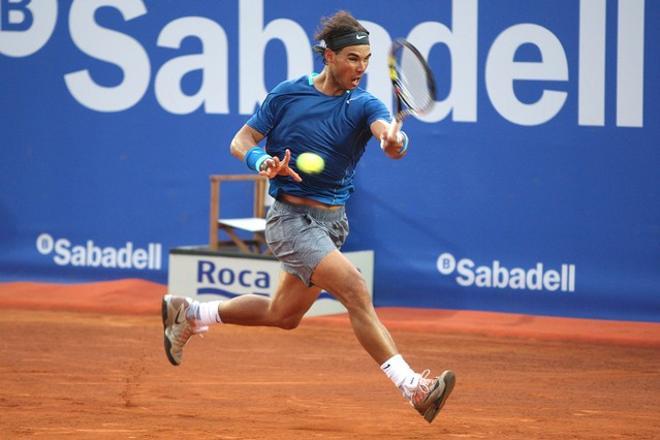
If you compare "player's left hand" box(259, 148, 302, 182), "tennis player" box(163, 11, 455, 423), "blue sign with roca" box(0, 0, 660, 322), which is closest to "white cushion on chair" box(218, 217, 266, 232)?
"blue sign with roca" box(0, 0, 660, 322)

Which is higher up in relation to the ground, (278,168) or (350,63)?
(350,63)

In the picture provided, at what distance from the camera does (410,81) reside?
5.48 meters

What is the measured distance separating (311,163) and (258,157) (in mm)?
236

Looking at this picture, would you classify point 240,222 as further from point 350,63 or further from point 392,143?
point 392,143

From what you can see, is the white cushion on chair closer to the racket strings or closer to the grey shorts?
the grey shorts

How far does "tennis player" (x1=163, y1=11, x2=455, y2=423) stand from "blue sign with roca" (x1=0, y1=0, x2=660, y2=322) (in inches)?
136

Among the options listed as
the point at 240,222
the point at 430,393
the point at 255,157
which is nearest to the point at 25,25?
the point at 240,222

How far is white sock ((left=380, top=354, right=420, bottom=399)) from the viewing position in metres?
5.18

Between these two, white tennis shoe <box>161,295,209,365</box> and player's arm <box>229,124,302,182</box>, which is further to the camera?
white tennis shoe <box>161,295,209,365</box>

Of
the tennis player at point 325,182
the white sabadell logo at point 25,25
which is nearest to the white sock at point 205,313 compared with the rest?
the tennis player at point 325,182

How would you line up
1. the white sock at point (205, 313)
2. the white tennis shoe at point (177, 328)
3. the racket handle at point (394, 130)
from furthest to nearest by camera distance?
the white tennis shoe at point (177, 328) → the white sock at point (205, 313) → the racket handle at point (394, 130)

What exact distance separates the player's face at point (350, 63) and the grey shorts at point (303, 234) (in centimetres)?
60

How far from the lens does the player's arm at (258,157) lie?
518cm

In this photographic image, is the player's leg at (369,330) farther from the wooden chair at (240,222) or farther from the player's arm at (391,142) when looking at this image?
the wooden chair at (240,222)
